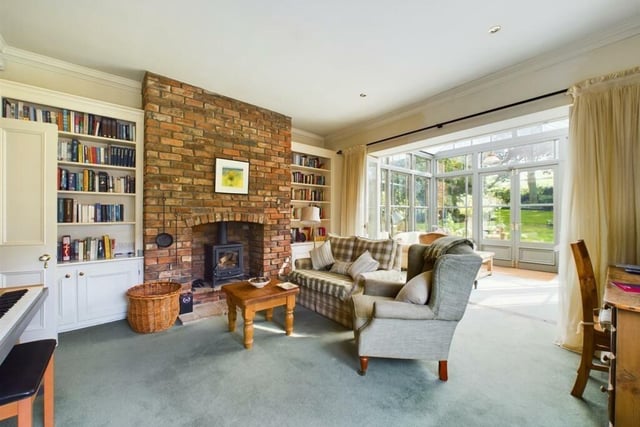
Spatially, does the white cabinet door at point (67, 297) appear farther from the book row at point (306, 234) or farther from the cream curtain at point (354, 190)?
the cream curtain at point (354, 190)

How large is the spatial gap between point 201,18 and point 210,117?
1374 millimetres

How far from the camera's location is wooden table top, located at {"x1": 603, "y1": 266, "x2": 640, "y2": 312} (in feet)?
3.98

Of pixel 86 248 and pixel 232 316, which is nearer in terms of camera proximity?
pixel 232 316

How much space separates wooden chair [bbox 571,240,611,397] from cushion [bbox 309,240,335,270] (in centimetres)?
243

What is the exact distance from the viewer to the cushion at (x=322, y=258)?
11.7 feet

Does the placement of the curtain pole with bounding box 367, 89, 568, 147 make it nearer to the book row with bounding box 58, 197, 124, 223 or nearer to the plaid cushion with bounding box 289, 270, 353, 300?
the plaid cushion with bounding box 289, 270, 353, 300

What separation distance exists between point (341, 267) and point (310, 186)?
199 cm

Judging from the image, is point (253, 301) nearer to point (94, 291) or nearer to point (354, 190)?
point (94, 291)

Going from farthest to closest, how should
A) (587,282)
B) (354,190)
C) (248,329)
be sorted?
(354,190) < (248,329) < (587,282)

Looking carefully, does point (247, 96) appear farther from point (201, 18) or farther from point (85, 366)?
point (85, 366)

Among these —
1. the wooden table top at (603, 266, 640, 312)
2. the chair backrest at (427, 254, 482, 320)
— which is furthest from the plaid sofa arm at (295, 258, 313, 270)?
the wooden table top at (603, 266, 640, 312)

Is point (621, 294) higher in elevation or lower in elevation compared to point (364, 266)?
higher

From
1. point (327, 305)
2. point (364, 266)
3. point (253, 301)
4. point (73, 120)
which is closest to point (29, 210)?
point (73, 120)

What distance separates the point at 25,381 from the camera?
1.12 meters
